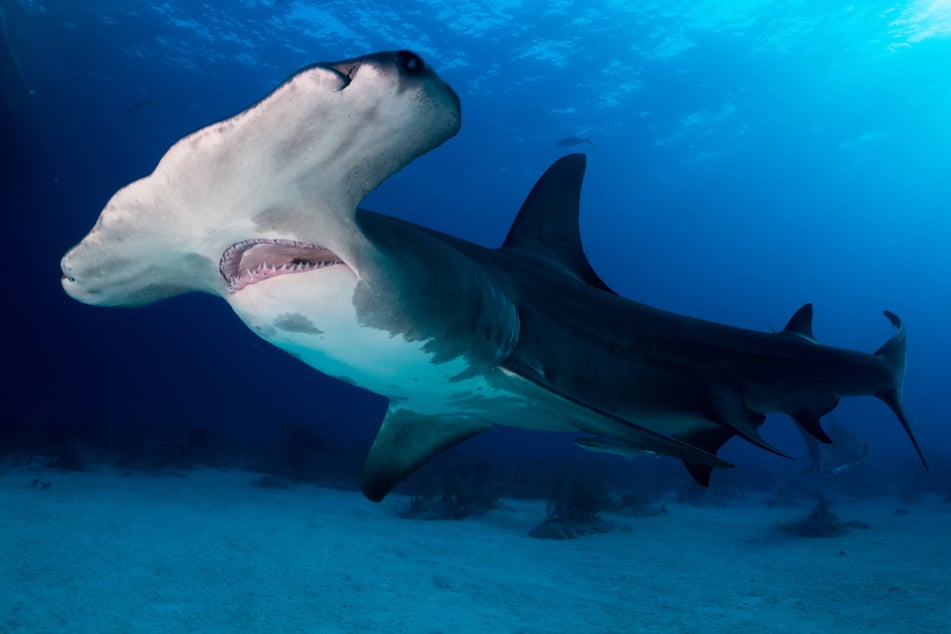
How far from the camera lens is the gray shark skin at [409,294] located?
1607mm

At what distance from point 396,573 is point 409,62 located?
5.99m

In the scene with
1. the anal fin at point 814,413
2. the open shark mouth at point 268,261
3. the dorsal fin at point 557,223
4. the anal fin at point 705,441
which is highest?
the dorsal fin at point 557,223

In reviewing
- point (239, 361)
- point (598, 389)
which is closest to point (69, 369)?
point (239, 361)

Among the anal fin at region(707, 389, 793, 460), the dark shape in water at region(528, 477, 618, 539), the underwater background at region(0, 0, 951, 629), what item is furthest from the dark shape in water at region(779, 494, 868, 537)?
the anal fin at region(707, 389, 793, 460)

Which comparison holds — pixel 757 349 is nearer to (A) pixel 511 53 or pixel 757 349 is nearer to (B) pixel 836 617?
(B) pixel 836 617

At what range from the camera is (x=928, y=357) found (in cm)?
13125

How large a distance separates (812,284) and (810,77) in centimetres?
8125

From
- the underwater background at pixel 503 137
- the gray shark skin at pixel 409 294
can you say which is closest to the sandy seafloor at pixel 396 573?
the gray shark skin at pixel 409 294

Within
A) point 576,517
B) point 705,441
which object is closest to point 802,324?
point 705,441

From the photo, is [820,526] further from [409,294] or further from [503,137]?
[503,137]

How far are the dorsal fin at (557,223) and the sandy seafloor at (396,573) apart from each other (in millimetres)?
3464

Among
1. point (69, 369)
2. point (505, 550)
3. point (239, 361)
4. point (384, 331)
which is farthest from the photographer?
point (239, 361)

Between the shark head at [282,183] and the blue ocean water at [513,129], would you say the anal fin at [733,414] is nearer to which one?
the shark head at [282,183]

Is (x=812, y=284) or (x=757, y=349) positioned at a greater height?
(x=812, y=284)
